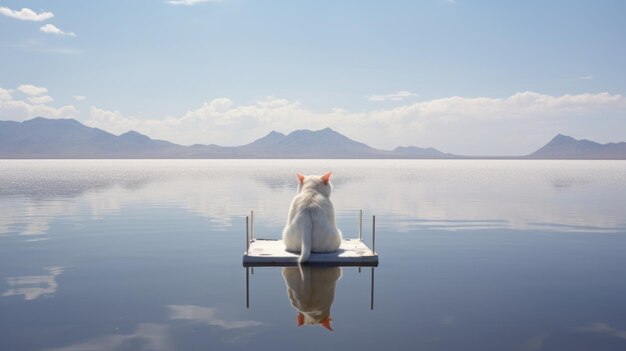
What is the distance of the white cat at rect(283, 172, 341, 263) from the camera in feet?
54.7

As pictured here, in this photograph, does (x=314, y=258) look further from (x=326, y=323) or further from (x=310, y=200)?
(x=326, y=323)

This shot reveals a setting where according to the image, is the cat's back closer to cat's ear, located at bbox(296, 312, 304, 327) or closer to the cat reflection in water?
the cat reflection in water

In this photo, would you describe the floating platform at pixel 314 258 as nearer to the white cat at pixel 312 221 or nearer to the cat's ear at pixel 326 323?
the white cat at pixel 312 221

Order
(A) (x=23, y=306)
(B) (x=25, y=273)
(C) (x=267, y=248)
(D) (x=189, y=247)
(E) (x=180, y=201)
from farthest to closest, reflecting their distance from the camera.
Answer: (E) (x=180, y=201), (D) (x=189, y=247), (C) (x=267, y=248), (B) (x=25, y=273), (A) (x=23, y=306)

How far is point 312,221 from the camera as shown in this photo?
1683 centimetres

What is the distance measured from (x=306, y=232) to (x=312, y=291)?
6.63 ft

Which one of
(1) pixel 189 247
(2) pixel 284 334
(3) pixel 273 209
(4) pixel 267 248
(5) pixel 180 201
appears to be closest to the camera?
(2) pixel 284 334

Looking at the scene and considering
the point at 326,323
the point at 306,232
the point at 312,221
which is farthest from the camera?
the point at 312,221

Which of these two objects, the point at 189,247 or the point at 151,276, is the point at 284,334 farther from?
the point at 189,247

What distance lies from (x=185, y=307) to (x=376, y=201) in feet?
113

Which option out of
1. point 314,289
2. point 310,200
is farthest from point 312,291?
point 310,200

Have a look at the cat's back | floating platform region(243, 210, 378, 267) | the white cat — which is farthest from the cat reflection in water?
the cat's back

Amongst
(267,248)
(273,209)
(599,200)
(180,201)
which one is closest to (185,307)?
(267,248)

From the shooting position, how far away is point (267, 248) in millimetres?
18922
